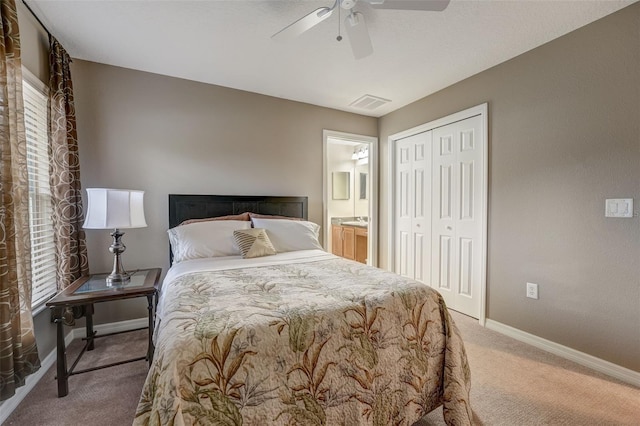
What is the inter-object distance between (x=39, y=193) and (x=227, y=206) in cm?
144

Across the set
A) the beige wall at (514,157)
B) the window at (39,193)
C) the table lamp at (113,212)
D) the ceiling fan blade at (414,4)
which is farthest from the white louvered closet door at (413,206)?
the window at (39,193)

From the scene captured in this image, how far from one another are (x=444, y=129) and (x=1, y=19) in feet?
11.5

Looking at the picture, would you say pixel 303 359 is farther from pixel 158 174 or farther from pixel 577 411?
pixel 158 174

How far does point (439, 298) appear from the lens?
1596mm

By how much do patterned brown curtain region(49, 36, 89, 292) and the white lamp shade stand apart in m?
0.44

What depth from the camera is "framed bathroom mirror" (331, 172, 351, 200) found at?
562 centimetres

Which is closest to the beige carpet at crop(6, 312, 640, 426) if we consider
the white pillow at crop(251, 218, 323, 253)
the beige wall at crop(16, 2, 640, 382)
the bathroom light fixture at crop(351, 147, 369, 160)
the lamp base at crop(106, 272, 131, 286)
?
the beige wall at crop(16, 2, 640, 382)

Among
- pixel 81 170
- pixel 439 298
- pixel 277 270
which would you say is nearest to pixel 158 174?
pixel 81 170

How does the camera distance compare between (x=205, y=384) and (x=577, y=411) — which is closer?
(x=205, y=384)

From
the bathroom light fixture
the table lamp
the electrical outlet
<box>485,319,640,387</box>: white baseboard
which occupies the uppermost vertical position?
the bathroom light fixture

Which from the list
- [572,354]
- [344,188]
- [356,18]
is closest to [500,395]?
[572,354]

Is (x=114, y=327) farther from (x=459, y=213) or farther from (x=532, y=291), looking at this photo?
(x=532, y=291)

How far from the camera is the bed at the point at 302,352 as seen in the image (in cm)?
100

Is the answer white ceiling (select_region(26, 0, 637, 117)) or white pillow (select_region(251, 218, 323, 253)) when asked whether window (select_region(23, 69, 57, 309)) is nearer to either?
white ceiling (select_region(26, 0, 637, 117))
